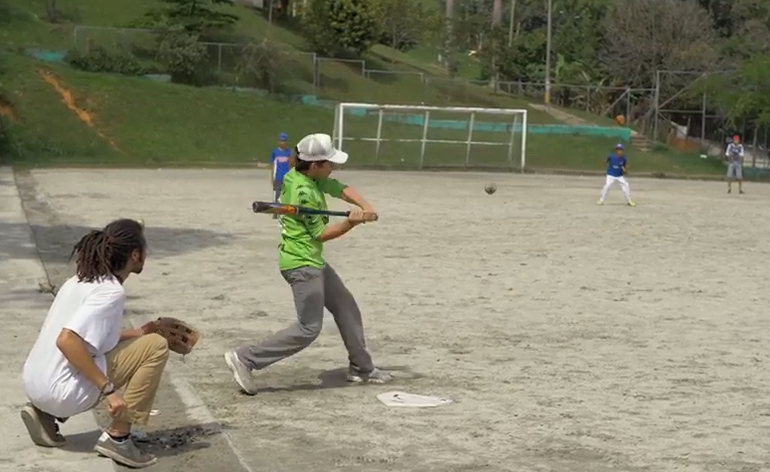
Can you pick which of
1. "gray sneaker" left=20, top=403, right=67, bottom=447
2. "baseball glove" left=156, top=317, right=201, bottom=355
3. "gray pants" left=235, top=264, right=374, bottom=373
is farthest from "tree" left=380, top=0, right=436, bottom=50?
"gray sneaker" left=20, top=403, right=67, bottom=447

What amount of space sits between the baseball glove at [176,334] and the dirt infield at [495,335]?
2.23ft

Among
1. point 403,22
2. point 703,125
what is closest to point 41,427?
point 703,125

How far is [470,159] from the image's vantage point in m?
49.2

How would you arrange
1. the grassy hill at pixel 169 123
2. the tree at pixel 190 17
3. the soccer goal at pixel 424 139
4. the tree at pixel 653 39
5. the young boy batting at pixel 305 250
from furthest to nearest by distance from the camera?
the tree at pixel 653 39 < the tree at pixel 190 17 < the soccer goal at pixel 424 139 < the grassy hill at pixel 169 123 < the young boy batting at pixel 305 250

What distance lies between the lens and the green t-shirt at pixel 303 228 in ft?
28.3

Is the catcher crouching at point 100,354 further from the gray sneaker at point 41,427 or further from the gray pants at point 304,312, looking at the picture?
the gray pants at point 304,312

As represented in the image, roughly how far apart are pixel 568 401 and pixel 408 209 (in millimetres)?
17610

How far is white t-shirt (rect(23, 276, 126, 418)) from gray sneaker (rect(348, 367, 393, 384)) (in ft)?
8.63

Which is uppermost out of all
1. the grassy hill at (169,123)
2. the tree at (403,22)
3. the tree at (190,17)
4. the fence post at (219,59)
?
the tree at (403,22)

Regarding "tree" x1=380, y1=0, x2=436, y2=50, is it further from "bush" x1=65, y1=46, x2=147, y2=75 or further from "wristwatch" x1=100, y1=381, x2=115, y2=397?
"wristwatch" x1=100, y1=381, x2=115, y2=397

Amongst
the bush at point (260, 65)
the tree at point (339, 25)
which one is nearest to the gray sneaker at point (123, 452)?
the bush at point (260, 65)

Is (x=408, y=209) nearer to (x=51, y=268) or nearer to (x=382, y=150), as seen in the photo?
(x=51, y=268)

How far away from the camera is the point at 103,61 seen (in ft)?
185

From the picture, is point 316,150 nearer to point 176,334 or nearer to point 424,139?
point 176,334
